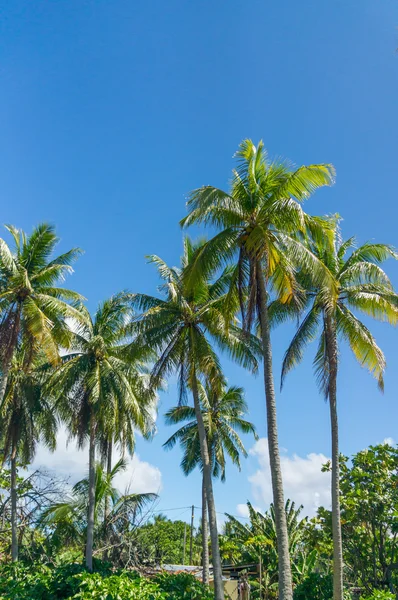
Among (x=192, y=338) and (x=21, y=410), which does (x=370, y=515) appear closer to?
(x=192, y=338)

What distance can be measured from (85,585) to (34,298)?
28.8 ft

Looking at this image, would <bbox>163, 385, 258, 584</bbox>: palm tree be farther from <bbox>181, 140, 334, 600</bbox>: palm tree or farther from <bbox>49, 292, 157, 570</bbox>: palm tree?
<bbox>181, 140, 334, 600</bbox>: palm tree

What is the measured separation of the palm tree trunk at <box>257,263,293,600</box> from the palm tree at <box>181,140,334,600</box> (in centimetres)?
2

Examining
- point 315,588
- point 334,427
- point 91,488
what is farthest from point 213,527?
point 91,488

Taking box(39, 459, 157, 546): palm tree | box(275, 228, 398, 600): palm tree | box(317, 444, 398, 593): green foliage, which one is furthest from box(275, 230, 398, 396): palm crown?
box(39, 459, 157, 546): palm tree

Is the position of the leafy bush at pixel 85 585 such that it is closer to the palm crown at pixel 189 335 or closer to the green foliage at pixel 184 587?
the green foliage at pixel 184 587

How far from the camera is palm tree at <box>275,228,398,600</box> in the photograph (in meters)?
15.5

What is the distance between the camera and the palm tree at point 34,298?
16.1m

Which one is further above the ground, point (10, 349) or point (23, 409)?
point (10, 349)

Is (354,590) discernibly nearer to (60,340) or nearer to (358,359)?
(358,359)

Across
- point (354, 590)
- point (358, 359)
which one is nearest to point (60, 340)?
point (358, 359)

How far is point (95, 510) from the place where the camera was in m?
22.8

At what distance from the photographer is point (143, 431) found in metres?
22.2

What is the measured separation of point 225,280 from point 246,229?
4.55m
